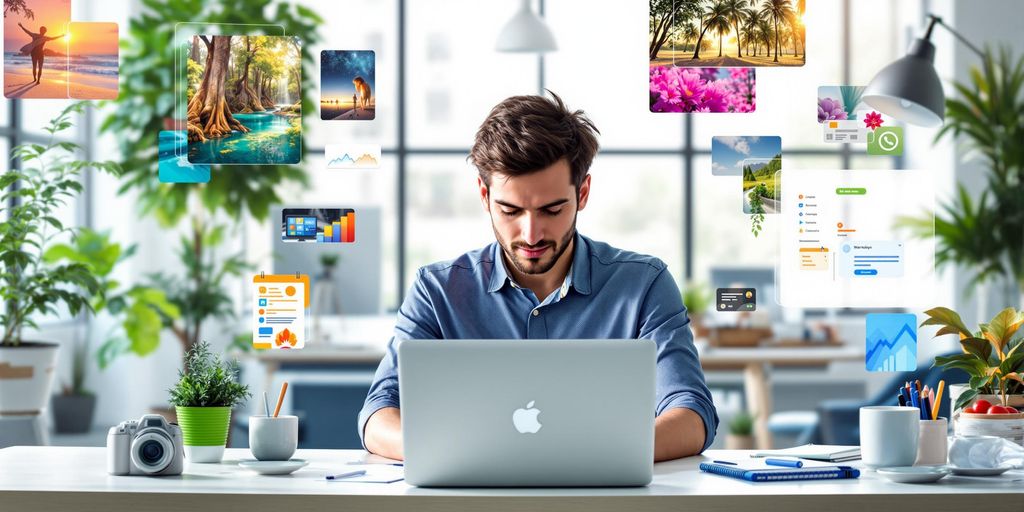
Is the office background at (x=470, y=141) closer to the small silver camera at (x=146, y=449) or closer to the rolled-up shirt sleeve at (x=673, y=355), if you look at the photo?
the rolled-up shirt sleeve at (x=673, y=355)

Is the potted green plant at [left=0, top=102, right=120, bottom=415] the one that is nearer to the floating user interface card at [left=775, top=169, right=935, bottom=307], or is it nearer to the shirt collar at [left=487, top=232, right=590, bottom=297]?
the shirt collar at [left=487, top=232, right=590, bottom=297]

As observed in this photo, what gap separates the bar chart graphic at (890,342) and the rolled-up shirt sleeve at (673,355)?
29.7 inches

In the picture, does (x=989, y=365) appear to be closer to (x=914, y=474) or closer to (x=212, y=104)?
(x=914, y=474)

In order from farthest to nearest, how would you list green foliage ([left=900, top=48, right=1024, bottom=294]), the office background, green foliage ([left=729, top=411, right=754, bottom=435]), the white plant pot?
1. the office background
2. green foliage ([left=900, top=48, right=1024, bottom=294])
3. green foliage ([left=729, top=411, right=754, bottom=435])
4. the white plant pot

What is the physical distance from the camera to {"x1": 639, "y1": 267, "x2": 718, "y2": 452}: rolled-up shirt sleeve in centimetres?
203

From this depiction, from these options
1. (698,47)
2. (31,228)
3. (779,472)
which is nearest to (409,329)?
(779,472)

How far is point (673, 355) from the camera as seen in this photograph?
213 cm

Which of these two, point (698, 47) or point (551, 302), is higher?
point (698, 47)

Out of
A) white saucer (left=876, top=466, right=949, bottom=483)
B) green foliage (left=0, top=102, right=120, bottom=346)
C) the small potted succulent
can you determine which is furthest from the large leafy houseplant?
white saucer (left=876, top=466, right=949, bottom=483)

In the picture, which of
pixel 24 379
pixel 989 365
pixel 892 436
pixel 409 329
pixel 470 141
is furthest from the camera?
pixel 470 141

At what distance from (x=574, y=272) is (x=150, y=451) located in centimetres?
94

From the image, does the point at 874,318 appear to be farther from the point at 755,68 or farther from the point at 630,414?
the point at 630,414

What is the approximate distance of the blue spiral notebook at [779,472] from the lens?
1.62 meters

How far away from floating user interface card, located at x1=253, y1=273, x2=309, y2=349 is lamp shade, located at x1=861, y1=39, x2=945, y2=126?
4.69 ft
